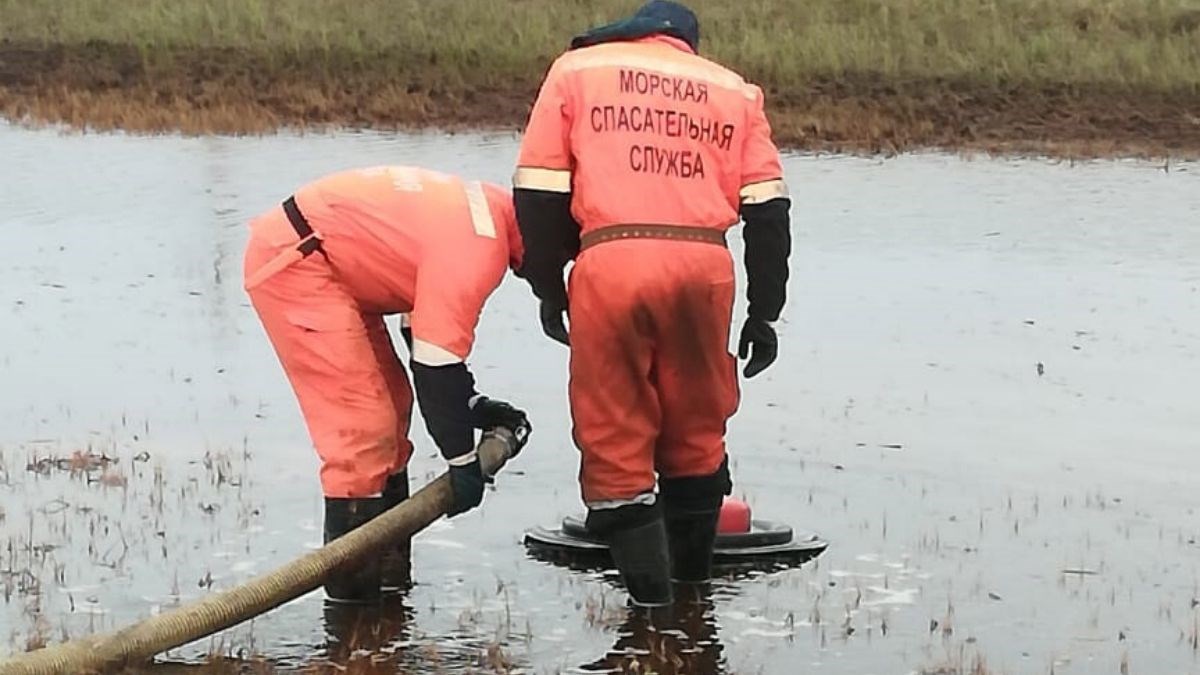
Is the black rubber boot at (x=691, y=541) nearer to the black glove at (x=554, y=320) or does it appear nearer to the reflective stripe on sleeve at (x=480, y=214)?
the black glove at (x=554, y=320)

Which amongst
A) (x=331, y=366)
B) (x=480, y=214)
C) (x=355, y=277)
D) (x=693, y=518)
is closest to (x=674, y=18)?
(x=480, y=214)

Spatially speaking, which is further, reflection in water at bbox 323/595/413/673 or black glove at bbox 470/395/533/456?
black glove at bbox 470/395/533/456

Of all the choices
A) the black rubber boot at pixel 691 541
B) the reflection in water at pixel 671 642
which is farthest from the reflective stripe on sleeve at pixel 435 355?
the black rubber boot at pixel 691 541

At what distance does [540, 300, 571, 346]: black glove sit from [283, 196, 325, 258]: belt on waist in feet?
2.25

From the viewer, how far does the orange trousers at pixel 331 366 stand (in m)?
6.25

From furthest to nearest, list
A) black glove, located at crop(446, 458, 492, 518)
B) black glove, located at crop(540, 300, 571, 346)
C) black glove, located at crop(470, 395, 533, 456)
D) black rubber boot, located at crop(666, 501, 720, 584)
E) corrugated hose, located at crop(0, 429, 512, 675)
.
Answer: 1. black rubber boot, located at crop(666, 501, 720, 584)
2. black glove, located at crop(470, 395, 533, 456)
3. black glove, located at crop(540, 300, 571, 346)
4. black glove, located at crop(446, 458, 492, 518)
5. corrugated hose, located at crop(0, 429, 512, 675)

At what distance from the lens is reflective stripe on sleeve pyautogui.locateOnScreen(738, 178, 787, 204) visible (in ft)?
20.4

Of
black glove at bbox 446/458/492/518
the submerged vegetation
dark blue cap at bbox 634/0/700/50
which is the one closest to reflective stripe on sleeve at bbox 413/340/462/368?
black glove at bbox 446/458/492/518

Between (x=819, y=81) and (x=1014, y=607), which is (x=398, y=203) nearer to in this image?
(x=1014, y=607)

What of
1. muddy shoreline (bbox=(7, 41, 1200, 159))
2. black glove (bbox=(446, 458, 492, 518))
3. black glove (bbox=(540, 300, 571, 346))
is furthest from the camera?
muddy shoreline (bbox=(7, 41, 1200, 159))

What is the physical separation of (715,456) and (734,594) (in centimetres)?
58

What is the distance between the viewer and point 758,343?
253 inches

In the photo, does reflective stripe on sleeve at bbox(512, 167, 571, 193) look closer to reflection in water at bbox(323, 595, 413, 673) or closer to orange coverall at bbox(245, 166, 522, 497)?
orange coverall at bbox(245, 166, 522, 497)

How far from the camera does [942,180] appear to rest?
18.5 metres
